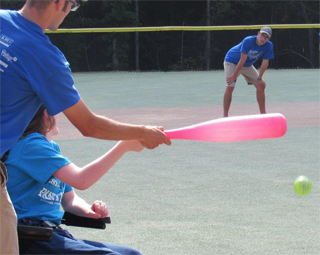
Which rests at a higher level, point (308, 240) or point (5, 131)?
point (5, 131)

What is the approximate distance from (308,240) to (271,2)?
35271 millimetres

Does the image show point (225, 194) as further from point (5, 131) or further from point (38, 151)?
point (5, 131)

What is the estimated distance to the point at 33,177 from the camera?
2.86 m

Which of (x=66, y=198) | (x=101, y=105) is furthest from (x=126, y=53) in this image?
(x=66, y=198)

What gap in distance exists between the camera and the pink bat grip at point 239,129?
Result: 2818 millimetres

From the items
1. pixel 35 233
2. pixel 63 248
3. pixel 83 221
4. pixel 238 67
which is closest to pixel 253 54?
pixel 238 67

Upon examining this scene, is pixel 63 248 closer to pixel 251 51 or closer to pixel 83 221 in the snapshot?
pixel 83 221

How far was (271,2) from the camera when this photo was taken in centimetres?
3825

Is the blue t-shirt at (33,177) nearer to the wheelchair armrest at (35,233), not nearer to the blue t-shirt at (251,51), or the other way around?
the wheelchair armrest at (35,233)

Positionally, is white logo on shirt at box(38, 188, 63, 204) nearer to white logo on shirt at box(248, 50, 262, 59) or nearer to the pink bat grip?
the pink bat grip

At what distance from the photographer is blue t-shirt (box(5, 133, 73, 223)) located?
2.86 metres

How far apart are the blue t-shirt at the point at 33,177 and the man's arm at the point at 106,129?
258 mm

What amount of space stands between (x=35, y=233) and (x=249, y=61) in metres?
11.0

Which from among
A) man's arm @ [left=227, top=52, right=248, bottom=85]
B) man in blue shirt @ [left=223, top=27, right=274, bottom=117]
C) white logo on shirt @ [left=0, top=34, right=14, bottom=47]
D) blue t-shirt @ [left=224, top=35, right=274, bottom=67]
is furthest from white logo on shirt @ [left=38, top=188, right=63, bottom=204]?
blue t-shirt @ [left=224, top=35, right=274, bottom=67]
